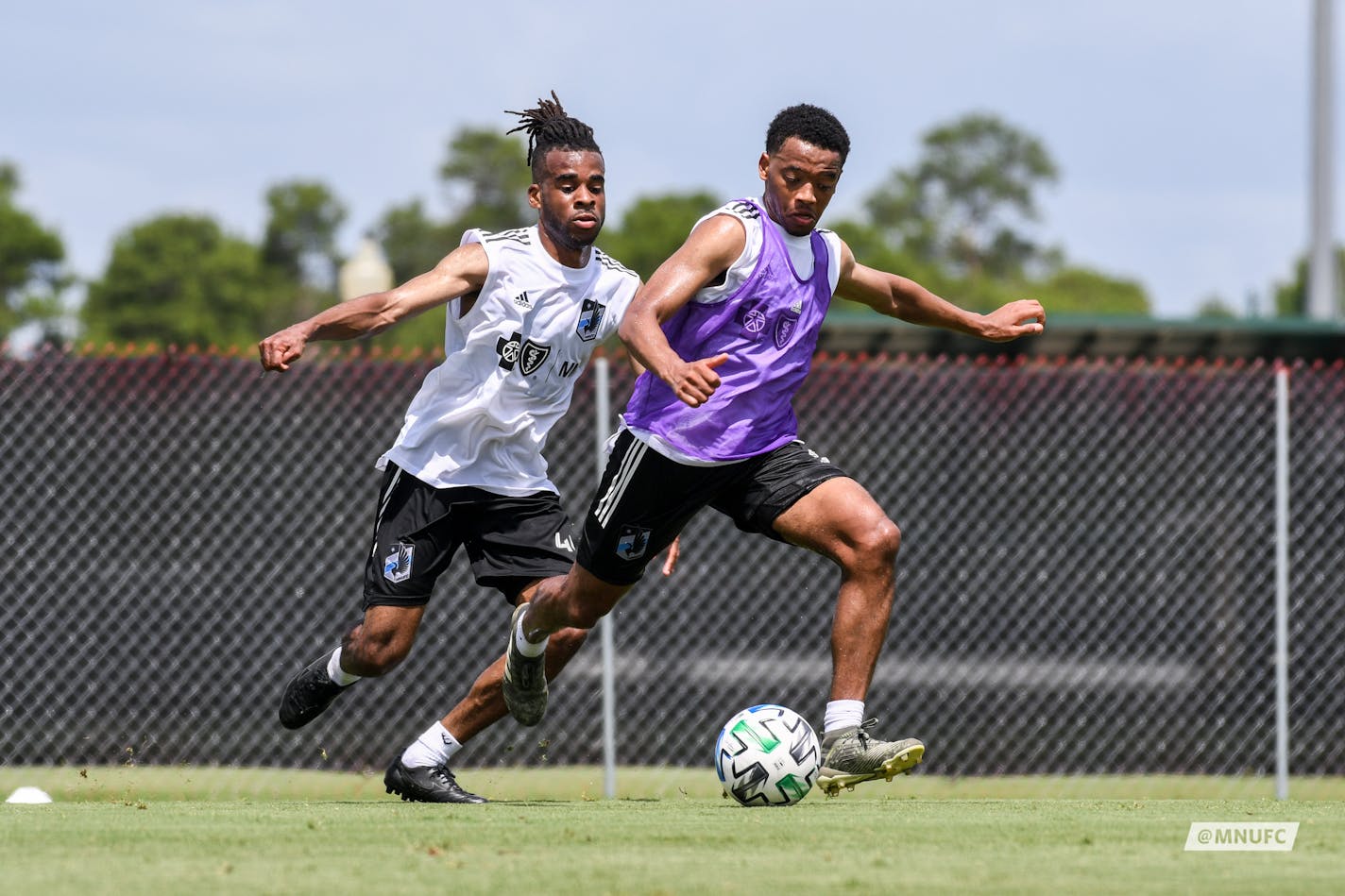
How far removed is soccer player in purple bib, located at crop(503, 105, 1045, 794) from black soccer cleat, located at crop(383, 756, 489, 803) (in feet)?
3.01

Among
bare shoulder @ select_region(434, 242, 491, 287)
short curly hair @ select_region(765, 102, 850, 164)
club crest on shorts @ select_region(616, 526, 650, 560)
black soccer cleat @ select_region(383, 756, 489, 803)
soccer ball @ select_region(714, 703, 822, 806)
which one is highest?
short curly hair @ select_region(765, 102, 850, 164)

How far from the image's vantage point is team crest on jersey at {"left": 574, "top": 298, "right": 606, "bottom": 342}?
611 cm

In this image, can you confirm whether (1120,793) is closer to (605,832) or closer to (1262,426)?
(1262,426)

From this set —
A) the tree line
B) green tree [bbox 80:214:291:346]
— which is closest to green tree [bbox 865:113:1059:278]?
the tree line

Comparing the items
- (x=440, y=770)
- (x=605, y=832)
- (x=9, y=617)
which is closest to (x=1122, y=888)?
(x=605, y=832)

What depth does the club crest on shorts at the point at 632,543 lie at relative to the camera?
5.63 metres

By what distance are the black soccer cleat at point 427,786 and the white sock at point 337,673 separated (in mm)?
351

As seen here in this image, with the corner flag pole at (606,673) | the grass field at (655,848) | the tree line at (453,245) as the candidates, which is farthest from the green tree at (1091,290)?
the grass field at (655,848)

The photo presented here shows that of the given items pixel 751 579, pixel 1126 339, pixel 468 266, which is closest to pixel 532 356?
pixel 468 266

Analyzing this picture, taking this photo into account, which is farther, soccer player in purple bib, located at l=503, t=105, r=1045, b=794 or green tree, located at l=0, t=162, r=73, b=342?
green tree, located at l=0, t=162, r=73, b=342

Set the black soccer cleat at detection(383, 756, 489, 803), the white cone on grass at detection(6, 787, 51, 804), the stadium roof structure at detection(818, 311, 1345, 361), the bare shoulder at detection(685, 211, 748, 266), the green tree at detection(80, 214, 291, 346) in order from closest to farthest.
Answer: the bare shoulder at detection(685, 211, 748, 266) → the black soccer cleat at detection(383, 756, 489, 803) → the white cone on grass at detection(6, 787, 51, 804) → the stadium roof structure at detection(818, 311, 1345, 361) → the green tree at detection(80, 214, 291, 346)

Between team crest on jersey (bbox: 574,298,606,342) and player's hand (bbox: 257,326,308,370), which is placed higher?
team crest on jersey (bbox: 574,298,606,342)

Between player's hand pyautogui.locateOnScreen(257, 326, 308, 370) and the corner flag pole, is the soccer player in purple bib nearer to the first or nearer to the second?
player's hand pyautogui.locateOnScreen(257, 326, 308, 370)

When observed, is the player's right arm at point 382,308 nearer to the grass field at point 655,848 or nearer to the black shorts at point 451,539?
the black shorts at point 451,539
